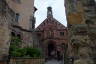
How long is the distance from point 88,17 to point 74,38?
414 mm

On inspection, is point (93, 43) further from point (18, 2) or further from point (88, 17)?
point (18, 2)

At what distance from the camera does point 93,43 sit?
8.02 feet

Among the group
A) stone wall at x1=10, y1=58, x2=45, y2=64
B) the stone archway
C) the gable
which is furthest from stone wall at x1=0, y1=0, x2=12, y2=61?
the gable

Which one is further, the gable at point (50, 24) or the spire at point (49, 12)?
the spire at point (49, 12)

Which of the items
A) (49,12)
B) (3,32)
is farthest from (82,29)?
(49,12)

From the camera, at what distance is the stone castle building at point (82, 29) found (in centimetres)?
236

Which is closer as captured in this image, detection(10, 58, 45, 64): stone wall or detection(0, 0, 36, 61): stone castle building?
detection(10, 58, 45, 64): stone wall

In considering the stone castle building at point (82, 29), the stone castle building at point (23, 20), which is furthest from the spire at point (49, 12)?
the stone castle building at point (82, 29)


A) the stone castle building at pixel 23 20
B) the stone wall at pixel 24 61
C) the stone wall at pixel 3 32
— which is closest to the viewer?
the stone wall at pixel 3 32

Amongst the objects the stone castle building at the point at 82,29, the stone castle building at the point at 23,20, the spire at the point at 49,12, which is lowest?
the stone castle building at the point at 82,29

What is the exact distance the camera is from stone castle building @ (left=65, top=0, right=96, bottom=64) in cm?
236

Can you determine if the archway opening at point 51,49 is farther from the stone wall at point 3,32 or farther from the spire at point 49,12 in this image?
the stone wall at point 3,32

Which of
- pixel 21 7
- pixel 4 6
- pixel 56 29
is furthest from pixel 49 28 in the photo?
pixel 4 6

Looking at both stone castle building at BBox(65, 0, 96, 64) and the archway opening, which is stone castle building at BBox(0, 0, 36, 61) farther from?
stone castle building at BBox(65, 0, 96, 64)
